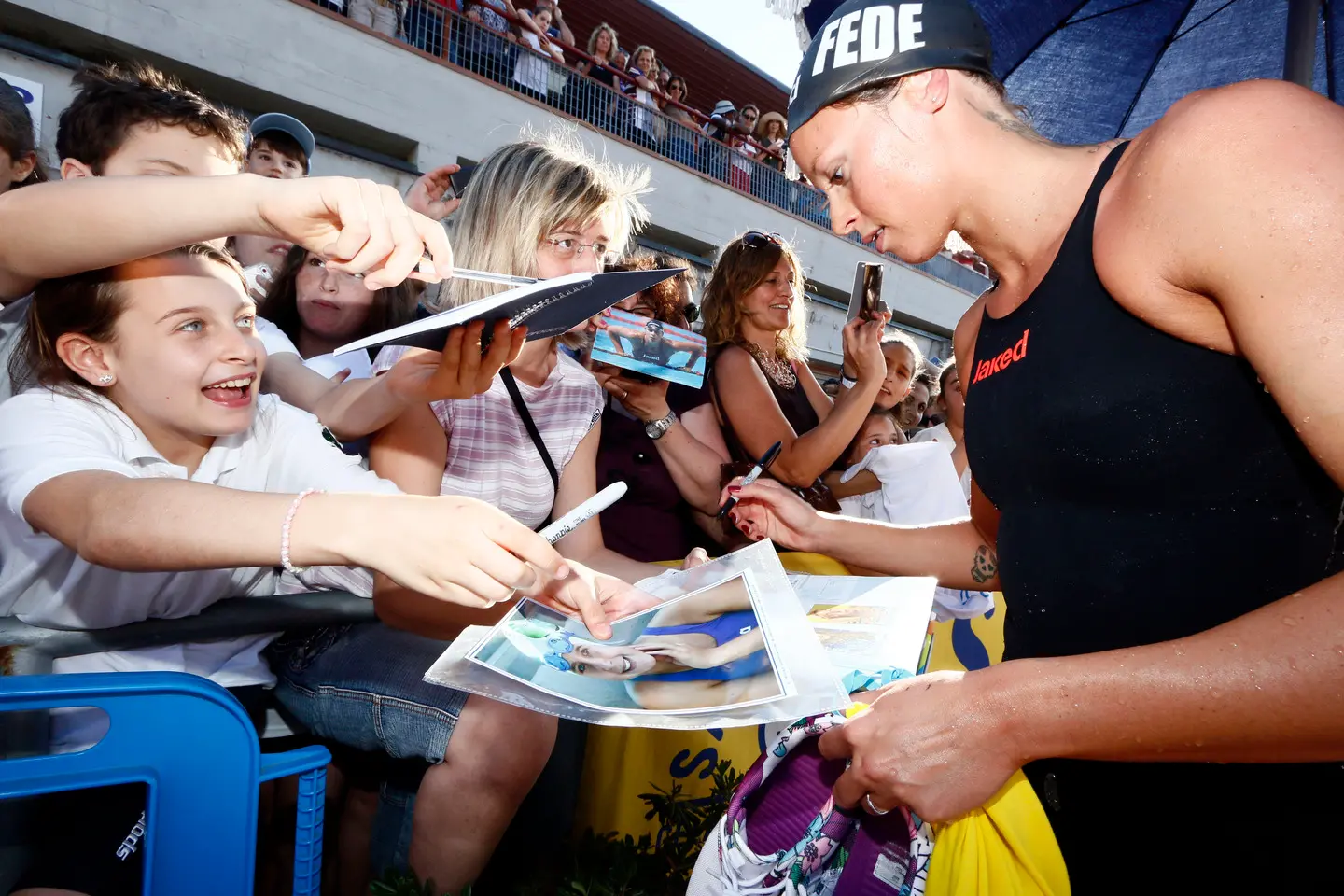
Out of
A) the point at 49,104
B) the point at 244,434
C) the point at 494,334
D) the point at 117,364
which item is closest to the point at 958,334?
the point at 494,334

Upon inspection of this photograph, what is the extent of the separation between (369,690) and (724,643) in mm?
778

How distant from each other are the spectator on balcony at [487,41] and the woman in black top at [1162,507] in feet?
35.5

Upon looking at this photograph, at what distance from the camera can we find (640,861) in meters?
1.76

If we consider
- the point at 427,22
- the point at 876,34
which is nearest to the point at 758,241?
the point at 876,34

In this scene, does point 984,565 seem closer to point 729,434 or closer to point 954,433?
point 729,434

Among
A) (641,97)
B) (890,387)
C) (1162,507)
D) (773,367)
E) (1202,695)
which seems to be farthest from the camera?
(641,97)

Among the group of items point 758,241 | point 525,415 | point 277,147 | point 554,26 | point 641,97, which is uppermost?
point 554,26

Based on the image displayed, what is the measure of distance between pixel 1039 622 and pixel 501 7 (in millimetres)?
12005

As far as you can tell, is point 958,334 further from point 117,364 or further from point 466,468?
point 117,364

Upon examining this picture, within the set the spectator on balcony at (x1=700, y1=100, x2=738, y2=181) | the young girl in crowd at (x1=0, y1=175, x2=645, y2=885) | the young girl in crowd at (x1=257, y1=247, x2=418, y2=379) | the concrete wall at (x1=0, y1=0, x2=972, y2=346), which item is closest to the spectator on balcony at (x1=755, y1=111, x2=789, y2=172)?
the spectator on balcony at (x1=700, y1=100, x2=738, y2=181)

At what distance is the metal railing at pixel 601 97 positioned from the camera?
10195 millimetres

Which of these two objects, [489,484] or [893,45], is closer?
[893,45]

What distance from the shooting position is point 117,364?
146 centimetres

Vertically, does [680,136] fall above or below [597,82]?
below
